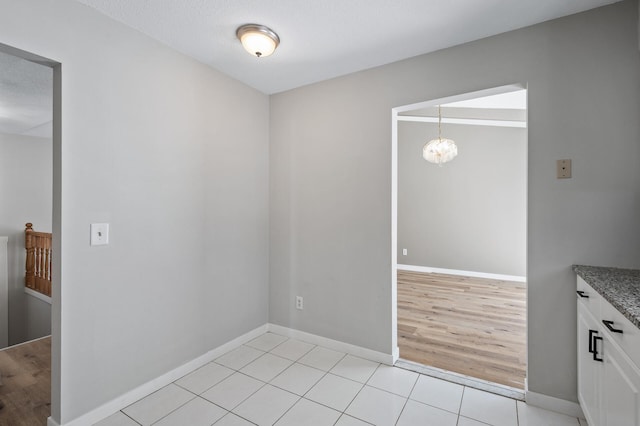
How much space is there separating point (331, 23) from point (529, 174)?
1640mm

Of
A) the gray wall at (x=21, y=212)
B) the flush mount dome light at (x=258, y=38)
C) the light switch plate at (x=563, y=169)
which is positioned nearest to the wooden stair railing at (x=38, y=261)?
the gray wall at (x=21, y=212)

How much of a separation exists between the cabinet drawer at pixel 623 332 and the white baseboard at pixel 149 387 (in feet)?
8.56

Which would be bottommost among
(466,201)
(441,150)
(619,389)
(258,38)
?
(619,389)

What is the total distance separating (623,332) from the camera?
1.15 metres

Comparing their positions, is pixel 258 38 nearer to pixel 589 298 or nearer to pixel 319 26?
pixel 319 26

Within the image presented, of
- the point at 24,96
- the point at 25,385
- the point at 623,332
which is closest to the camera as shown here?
the point at 623,332

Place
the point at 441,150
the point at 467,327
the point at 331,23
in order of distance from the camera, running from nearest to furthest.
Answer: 1. the point at 331,23
2. the point at 467,327
3. the point at 441,150

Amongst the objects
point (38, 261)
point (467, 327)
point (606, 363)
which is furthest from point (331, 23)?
point (38, 261)

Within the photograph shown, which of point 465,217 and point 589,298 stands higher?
point 465,217

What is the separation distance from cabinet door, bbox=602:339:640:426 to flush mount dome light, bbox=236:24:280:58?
2468mm

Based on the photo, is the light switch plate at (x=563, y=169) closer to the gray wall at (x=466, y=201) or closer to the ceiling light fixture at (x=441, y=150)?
the ceiling light fixture at (x=441, y=150)

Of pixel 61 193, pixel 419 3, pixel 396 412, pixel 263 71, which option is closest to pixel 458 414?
pixel 396 412

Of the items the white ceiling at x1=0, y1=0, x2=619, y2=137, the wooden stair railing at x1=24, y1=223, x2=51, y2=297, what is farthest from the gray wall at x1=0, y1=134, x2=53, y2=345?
the white ceiling at x1=0, y1=0, x2=619, y2=137

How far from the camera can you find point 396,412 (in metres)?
1.90
